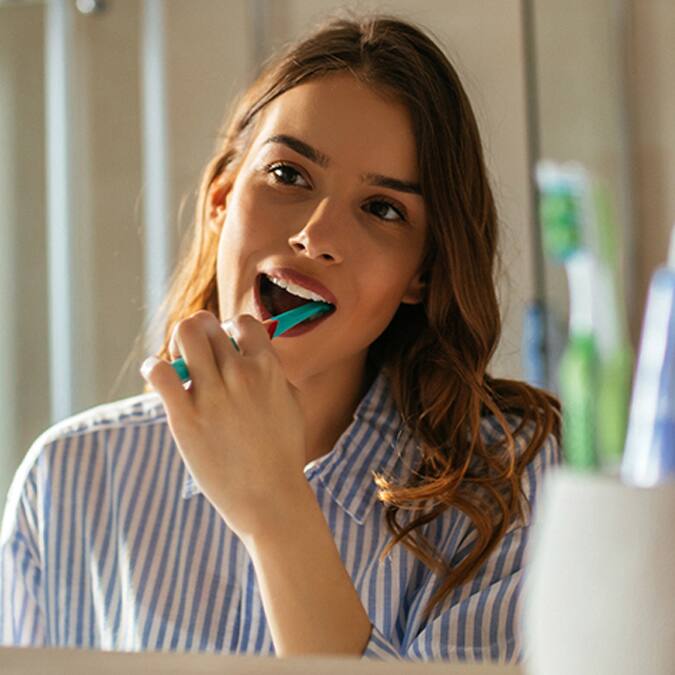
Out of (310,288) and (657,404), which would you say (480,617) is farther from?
(657,404)

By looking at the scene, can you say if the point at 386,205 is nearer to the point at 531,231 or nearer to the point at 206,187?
the point at 206,187

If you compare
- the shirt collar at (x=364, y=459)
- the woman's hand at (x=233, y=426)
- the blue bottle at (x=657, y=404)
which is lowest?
the shirt collar at (x=364, y=459)

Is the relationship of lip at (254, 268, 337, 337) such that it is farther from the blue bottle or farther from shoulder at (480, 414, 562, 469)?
the blue bottle

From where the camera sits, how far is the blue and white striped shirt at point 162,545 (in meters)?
0.81

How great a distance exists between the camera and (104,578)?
86 cm

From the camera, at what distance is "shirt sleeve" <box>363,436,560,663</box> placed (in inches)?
27.9

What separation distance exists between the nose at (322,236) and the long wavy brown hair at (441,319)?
0.08 meters

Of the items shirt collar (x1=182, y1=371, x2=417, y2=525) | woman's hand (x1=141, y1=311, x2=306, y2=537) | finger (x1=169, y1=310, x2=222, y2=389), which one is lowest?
shirt collar (x1=182, y1=371, x2=417, y2=525)

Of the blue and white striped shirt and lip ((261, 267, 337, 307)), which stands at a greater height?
lip ((261, 267, 337, 307))

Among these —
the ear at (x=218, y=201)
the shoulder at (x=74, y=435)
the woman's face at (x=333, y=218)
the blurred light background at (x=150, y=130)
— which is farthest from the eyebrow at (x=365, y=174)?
the blurred light background at (x=150, y=130)

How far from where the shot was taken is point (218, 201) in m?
0.97

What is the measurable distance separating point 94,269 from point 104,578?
97 centimetres

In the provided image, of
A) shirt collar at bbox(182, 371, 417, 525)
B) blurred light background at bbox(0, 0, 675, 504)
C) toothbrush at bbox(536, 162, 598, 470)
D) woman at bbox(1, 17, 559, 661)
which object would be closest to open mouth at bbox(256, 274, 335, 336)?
woman at bbox(1, 17, 559, 661)

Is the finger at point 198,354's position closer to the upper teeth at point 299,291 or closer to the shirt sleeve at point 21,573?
the upper teeth at point 299,291
